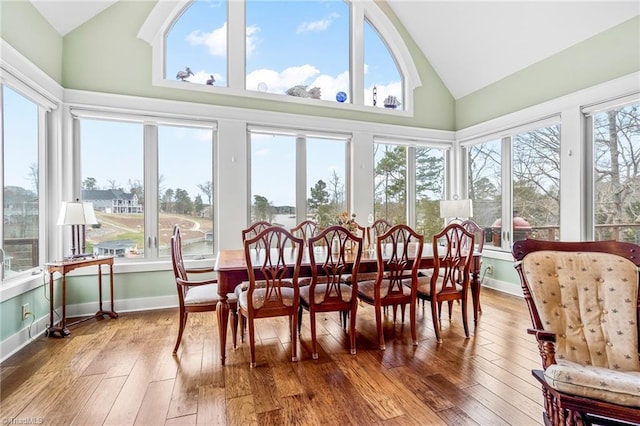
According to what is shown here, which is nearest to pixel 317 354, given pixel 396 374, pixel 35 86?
pixel 396 374

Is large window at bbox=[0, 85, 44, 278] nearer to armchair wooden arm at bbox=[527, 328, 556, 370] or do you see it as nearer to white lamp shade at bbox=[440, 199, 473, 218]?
armchair wooden arm at bbox=[527, 328, 556, 370]

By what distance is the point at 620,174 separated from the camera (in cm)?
335

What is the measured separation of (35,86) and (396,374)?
4.11 meters

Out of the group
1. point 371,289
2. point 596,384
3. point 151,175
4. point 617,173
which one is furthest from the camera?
point 151,175

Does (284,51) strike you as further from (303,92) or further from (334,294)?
(334,294)

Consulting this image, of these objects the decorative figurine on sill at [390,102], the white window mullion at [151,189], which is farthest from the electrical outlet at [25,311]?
the decorative figurine on sill at [390,102]

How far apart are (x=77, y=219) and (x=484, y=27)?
17.9 ft

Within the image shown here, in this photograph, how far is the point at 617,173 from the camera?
3377 mm

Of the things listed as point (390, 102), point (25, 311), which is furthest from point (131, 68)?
point (390, 102)

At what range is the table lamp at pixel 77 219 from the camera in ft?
9.86

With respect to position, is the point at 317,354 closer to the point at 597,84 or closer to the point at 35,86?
the point at 35,86

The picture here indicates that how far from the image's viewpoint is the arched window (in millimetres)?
4016

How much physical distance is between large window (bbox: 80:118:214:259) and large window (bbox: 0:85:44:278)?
21.2 inches

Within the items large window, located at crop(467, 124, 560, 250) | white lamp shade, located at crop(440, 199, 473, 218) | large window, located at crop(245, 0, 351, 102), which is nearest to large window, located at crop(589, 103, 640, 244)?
large window, located at crop(467, 124, 560, 250)
